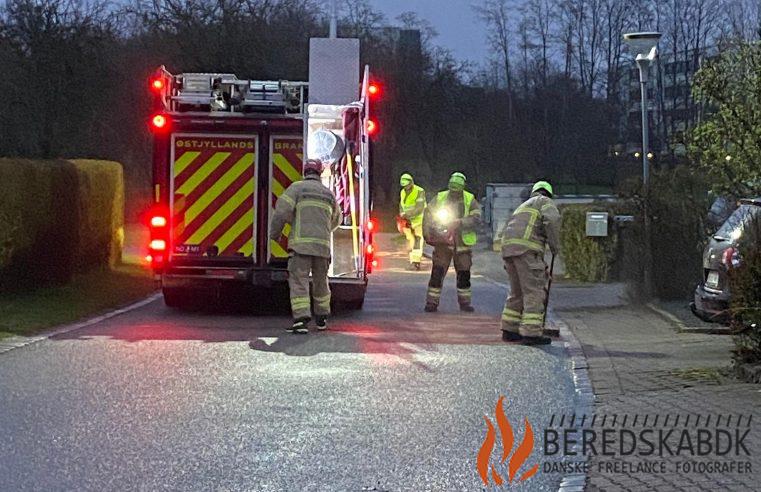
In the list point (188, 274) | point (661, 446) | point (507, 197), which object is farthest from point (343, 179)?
point (507, 197)

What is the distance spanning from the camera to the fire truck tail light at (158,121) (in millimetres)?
14523

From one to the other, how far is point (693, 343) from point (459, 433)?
199 inches

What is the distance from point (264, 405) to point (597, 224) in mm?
11457

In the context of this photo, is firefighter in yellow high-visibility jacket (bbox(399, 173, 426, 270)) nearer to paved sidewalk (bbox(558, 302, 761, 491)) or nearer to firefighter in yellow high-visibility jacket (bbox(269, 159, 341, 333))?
paved sidewalk (bbox(558, 302, 761, 491))

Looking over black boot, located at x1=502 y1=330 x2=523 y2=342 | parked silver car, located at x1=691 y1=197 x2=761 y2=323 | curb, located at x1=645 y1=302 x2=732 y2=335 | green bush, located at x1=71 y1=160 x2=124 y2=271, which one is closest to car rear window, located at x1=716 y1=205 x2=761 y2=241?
parked silver car, located at x1=691 y1=197 x2=761 y2=323

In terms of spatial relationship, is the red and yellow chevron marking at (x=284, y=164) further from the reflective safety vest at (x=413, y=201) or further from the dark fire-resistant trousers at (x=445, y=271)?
the reflective safety vest at (x=413, y=201)

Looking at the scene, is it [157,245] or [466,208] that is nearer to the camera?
[157,245]

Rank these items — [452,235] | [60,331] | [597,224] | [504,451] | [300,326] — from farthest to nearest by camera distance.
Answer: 1. [597,224]
2. [452,235]
3. [60,331]
4. [300,326]
5. [504,451]

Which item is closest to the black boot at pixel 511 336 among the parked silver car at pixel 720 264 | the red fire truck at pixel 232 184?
the parked silver car at pixel 720 264

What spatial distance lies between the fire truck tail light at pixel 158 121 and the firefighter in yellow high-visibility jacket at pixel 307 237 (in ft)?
8.09

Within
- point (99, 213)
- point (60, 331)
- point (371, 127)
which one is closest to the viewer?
point (60, 331)

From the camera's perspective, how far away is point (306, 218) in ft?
41.8

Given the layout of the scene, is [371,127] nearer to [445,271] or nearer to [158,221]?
[445,271]

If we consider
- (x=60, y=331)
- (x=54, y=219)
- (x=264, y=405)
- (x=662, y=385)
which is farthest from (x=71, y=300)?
(x=662, y=385)
